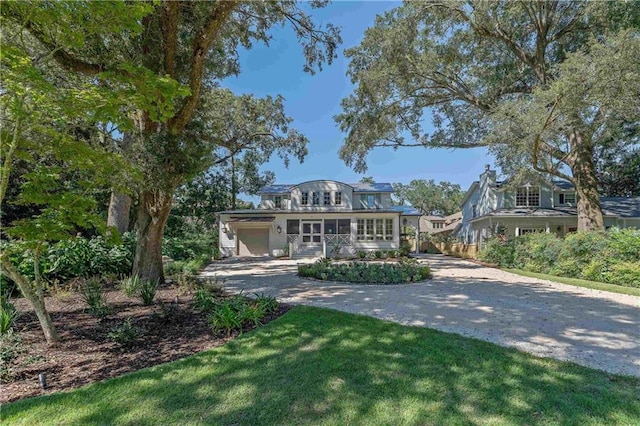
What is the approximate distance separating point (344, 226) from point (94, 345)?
18521mm

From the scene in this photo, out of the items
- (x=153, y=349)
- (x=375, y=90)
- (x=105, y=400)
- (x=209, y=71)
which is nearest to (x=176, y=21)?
(x=209, y=71)

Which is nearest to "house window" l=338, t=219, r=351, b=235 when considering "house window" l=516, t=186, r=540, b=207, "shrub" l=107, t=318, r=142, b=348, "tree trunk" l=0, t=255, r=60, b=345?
"house window" l=516, t=186, r=540, b=207

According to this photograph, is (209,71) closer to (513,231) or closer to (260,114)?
(260,114)

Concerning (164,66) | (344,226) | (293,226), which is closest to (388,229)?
(344,226)

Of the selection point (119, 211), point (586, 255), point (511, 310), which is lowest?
point (511, 310)

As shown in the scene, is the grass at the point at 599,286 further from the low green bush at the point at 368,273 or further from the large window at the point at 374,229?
the large window at the point at 374,229

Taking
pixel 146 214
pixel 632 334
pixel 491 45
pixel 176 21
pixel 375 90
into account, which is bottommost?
pixel 632 334

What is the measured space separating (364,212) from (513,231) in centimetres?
1029

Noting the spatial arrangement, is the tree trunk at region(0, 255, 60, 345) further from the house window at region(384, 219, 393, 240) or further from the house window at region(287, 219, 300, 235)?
the house window at region(384, 219, 393, 240)

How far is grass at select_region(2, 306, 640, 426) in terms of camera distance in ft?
8.84

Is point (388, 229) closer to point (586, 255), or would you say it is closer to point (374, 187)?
point (374, 187)

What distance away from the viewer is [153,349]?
13.3ft

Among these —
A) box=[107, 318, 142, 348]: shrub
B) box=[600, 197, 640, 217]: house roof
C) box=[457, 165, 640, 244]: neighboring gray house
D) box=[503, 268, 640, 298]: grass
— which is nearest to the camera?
box=[107, 318, 142, 348]: shrub

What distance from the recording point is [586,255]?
10844 mm
